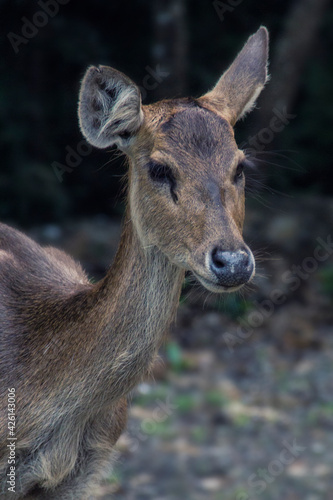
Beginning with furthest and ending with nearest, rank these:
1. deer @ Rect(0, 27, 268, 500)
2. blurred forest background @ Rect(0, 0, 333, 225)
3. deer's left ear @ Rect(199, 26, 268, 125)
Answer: blurred forest background @ Rect(0, 0, 333, 225), deer's left ear @ Rect(199, 26, 268, 125), deer @ Rect(0, 27, 268, 500)

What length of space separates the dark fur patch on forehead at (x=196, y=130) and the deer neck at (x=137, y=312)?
0.55 metres

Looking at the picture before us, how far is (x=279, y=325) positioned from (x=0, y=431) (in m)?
5.45

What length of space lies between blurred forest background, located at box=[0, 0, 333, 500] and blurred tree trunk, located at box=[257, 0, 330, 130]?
0.02 meters

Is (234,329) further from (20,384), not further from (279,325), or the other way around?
(20,384)

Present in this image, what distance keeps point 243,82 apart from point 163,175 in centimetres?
94

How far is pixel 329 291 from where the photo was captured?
9.44m

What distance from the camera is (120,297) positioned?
3996 millimetres

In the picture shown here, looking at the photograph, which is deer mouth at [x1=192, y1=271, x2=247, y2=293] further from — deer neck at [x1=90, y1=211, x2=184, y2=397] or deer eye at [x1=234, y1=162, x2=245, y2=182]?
deer eye at [x1=234, y1=162, x2=245, y2=182]

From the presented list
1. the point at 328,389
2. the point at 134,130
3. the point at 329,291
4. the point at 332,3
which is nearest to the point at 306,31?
the point at 332,3
